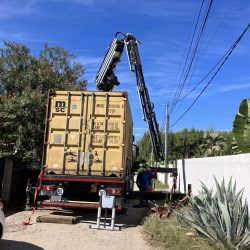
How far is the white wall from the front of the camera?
932 cm

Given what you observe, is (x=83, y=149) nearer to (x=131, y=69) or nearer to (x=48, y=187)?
(x=48, y=187)

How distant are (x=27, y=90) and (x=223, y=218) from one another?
394 inches

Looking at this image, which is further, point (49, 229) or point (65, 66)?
point (65, 66)

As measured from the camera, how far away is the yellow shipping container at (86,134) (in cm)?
1204

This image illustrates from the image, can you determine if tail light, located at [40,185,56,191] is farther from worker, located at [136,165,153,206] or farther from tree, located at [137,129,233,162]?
tree, located at [137,129,233,162]

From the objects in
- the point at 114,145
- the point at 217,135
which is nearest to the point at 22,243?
the point at 114,145

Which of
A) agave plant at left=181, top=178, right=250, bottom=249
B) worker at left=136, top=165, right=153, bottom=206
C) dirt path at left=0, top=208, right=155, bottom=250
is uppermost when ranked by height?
worker at left=136, top=165, right=153, bottom=206

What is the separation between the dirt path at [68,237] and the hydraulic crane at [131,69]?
20.3ft

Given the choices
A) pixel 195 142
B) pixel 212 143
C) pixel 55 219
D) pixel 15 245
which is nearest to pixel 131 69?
pixel 55 219

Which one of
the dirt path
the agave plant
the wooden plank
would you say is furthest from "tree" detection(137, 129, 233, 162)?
the agave plant

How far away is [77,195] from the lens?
12438 millimetres

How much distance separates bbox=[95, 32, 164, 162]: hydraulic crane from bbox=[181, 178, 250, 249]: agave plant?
8545 mm

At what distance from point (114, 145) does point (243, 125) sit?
408 centimetres

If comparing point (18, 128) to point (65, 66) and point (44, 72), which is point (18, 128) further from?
point (65, 66)
